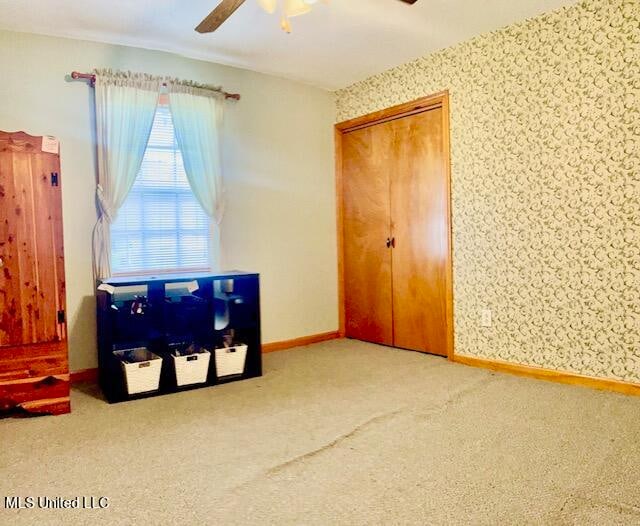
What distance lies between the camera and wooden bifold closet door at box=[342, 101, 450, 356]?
388 cm

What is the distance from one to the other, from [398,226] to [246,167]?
140 cm

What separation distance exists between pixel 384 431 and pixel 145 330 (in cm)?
174

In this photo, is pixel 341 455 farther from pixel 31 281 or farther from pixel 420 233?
pixel 420 233

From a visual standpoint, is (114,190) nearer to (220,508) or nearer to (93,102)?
(93,102)

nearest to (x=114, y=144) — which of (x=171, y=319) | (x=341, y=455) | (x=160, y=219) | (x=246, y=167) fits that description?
(x=160, y=219)

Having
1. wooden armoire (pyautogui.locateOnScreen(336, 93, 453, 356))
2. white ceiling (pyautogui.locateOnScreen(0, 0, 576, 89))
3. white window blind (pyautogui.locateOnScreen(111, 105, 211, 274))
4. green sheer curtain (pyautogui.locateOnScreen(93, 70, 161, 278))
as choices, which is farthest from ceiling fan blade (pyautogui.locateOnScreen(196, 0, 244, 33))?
wooden armoire (pyautogui.locateOnScreen(336, 93, 453, 356))

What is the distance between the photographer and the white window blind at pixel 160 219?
11.6ft

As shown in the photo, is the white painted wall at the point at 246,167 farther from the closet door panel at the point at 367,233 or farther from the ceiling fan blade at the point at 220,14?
the ceiling fan blade at the point at 220,14

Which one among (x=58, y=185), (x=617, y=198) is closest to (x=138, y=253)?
(x=58, y=185)

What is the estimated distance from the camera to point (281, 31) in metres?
3.35

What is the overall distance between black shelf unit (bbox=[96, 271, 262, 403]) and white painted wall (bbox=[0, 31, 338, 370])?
17.2 inches

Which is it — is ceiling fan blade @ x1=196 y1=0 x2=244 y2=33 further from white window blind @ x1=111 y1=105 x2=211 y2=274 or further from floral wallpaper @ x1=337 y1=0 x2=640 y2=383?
floral wallpaper @ x1=337 y1=0 x2=640 y2=383

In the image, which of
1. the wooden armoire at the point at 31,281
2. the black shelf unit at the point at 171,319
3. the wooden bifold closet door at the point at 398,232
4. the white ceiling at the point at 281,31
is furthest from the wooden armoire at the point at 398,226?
the wooden armoire at the point at 31,281

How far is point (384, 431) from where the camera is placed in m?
2.41
